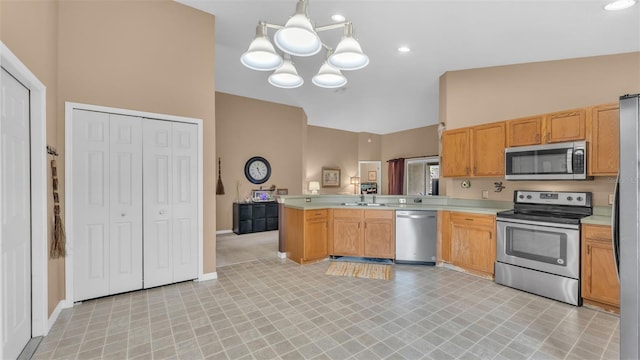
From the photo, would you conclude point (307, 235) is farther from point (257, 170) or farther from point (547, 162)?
point (257, 170)

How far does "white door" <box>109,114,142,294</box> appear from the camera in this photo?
9.08 ft

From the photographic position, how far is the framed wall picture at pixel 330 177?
348 inches

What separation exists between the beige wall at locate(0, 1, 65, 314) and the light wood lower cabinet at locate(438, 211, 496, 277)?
4323mm

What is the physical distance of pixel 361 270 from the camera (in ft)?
12.0

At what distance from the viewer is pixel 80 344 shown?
2.02m

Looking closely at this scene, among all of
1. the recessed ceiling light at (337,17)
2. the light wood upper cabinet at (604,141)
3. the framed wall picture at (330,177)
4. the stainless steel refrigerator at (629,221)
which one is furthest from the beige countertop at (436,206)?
the framed wall picture at (330,177)

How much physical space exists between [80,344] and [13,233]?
928 millimetres

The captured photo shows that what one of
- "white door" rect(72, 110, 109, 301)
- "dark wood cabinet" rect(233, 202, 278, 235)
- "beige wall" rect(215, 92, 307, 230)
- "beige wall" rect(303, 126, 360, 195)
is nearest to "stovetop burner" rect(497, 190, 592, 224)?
"white door" rect(72, 110, 109, 301)

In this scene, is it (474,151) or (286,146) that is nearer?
(474,151)

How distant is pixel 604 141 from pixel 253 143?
615 centimetres

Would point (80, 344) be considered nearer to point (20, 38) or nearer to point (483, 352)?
point (20, 38)

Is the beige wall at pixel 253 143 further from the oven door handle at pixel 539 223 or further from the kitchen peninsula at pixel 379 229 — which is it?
the oven door handle at pixel 539 223

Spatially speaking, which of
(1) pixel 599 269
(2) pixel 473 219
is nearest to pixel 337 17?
(2) pixel 473 219

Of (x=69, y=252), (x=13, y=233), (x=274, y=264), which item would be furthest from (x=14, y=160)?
(x=274, y=264)
